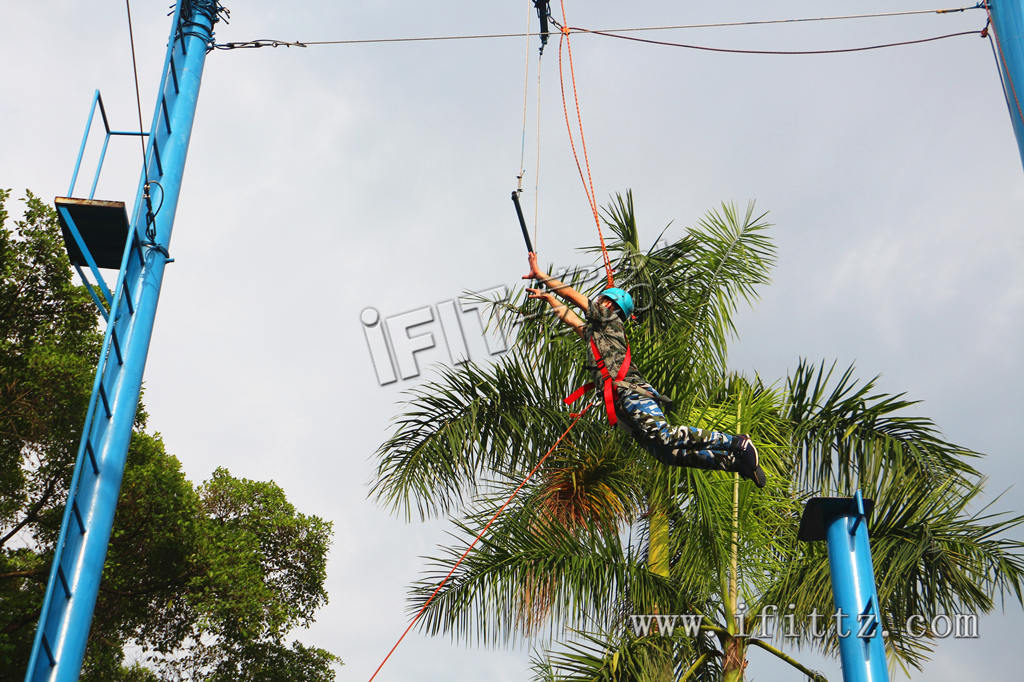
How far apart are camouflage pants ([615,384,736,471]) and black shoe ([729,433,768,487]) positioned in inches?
1.5

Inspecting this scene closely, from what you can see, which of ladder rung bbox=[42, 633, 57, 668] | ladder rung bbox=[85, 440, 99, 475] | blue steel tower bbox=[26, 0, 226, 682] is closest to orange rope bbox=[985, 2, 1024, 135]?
blue steel tower bbox=[26, 0, 226, 682]

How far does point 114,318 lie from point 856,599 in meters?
4.47

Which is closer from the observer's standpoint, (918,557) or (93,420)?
(93,420)

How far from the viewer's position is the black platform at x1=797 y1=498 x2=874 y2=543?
466 cm

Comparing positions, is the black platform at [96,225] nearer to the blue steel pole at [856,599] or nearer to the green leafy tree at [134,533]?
the blue steel pole at [856,599]

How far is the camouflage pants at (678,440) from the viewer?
6.49 m

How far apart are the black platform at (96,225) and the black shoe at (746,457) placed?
4.37 metres

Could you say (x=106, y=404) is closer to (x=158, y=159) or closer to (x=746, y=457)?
(x=158, y=159)

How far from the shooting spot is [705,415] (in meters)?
9.27

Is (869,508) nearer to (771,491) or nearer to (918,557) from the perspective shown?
(918,557)

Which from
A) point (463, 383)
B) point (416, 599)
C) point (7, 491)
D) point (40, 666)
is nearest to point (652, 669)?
point (416, 599)

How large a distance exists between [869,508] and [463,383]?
431 centimetres

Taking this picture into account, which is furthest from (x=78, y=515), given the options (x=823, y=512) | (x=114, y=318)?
(x=823, y=512)

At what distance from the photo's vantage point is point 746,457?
645 centimetres
